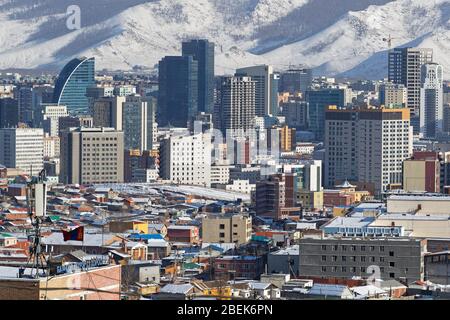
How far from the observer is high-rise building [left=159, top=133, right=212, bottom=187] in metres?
32.0

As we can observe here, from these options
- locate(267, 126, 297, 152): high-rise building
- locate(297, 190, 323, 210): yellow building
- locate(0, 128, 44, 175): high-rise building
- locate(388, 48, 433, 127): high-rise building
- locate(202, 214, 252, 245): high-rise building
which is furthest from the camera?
locate(388, 48, 433, 127): high-rise building

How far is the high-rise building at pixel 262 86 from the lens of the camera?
46969mm

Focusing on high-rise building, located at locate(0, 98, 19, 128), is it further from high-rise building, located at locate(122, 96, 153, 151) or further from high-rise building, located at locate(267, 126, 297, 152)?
high-rise building, located at locate(267, 126, 297, 152)

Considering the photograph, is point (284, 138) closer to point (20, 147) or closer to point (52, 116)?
point (52, 116)

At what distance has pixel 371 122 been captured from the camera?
31.1 m

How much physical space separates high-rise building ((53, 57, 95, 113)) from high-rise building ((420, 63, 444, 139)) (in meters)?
8.55

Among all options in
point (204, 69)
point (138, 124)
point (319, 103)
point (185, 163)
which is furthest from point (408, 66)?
point (185, 163)

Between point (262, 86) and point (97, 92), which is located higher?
point (262, 86)

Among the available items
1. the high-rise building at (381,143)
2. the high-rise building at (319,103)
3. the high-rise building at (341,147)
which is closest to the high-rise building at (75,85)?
the high-rise building at (319,103)

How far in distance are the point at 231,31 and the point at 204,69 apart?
65.1ft

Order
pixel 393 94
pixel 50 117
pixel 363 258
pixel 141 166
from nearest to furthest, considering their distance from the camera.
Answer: pixel 363 258, pixel 141 166, pixel 50 117, pixel 393 94

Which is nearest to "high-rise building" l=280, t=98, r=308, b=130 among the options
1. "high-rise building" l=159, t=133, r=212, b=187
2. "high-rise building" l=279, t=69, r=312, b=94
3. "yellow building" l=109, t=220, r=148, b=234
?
"high-rise building" l=279, t=69, r=312, b=94

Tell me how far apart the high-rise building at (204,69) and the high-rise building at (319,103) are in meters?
3.06

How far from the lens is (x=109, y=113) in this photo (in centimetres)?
3928
